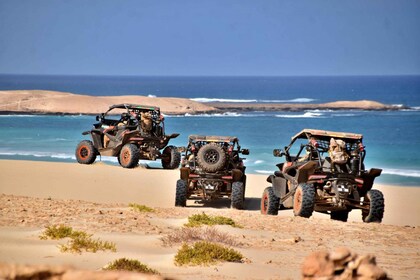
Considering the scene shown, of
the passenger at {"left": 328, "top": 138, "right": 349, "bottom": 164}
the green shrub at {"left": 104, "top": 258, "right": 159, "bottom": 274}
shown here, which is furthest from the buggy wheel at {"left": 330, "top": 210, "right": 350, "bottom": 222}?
the green shrub at {"left": 104, "top": 258, "right": 159, "bottom": 274}

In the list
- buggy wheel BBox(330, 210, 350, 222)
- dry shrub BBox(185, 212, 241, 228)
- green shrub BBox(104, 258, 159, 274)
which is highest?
buggy wheel BBox(330, 210, 350, 222)

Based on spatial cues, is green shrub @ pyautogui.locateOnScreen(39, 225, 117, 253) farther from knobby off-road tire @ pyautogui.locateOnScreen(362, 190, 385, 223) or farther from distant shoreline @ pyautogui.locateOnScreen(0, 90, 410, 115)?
distant shoreline @ pyautogui.locateOnScreen(0, 90, 410, 115)

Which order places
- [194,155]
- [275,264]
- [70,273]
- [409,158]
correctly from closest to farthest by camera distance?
1. [70,273]
2. [275,264]
3. [194,155]
4. [409,158]

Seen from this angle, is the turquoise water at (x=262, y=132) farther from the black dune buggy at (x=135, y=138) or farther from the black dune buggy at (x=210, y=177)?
the black dune buggy at (x=210, y=177)

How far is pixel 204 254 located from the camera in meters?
13.0

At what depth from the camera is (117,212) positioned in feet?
61.1

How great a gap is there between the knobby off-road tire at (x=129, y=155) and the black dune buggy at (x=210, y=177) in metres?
8.54

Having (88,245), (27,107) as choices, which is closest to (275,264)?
(88,245)

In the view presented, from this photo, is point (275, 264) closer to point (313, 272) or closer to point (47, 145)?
point (313, 272)

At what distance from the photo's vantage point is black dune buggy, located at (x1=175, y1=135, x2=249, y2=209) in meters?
21.4

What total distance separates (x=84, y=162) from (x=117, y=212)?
560 inches

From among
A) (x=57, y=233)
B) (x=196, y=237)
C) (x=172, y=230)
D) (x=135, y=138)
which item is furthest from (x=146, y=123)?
(x=57, y=233)

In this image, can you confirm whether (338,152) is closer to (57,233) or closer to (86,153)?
(57,233)

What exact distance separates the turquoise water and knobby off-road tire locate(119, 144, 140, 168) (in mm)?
6915
